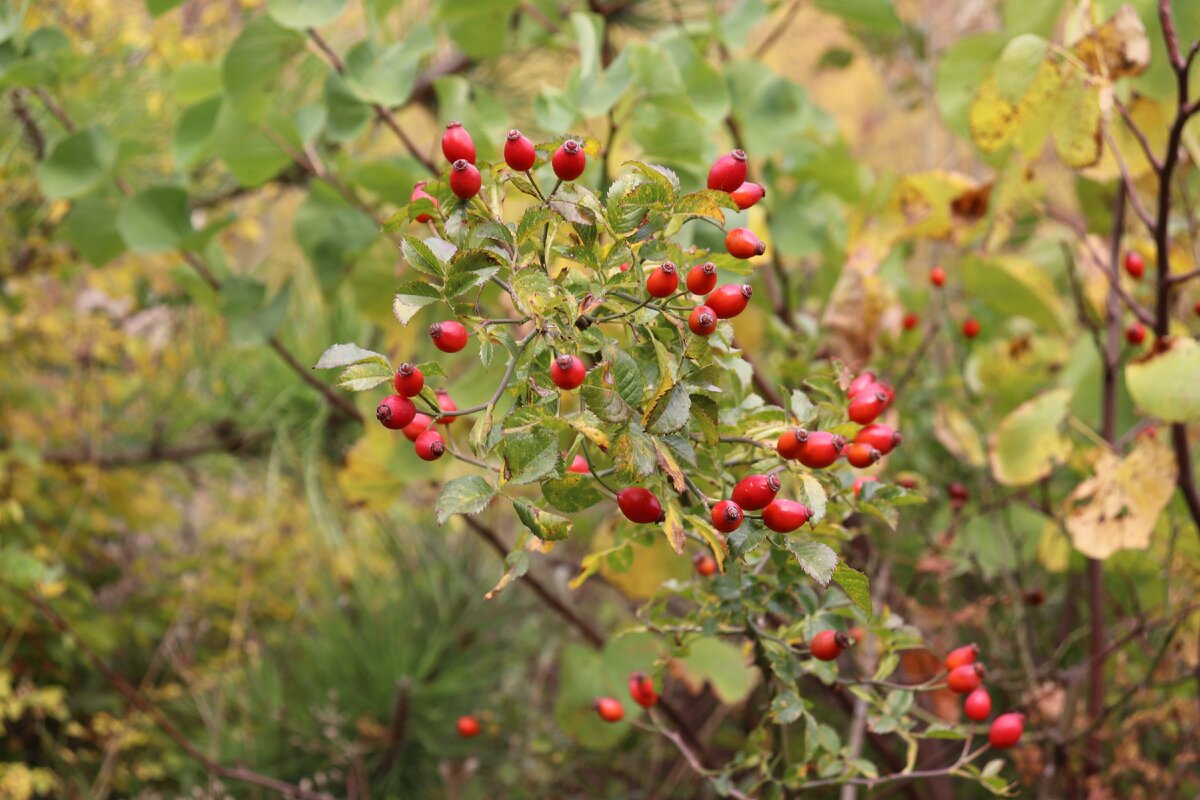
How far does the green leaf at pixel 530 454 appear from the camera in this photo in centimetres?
26

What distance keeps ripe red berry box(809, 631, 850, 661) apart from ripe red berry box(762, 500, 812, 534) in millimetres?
69

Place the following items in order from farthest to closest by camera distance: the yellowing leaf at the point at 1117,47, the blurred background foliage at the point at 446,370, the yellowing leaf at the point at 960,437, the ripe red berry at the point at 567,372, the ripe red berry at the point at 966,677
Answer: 1. the yellowing leaf at the point at 960,437
2. the blurred background foliage at the point at 446,370
3. the yellowing leaf at the point at 1117,47
4. the ripe red berry at the point at 966,677
5. the ripe red berry at the point at 567,372

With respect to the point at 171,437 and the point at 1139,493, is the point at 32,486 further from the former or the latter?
the point at 1139,493

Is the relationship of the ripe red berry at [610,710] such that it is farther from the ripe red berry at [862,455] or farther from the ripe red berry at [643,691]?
the ripe red berry at [862,455]

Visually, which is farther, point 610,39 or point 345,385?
point 610,39

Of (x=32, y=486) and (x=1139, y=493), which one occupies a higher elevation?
(x=1139, y=493)

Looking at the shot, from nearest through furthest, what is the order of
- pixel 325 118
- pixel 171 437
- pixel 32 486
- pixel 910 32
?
pixel 325 118 → pixel 171 437 → pixel 32 486 → pixel 910 32

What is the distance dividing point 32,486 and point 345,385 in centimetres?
108

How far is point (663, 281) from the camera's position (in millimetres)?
272

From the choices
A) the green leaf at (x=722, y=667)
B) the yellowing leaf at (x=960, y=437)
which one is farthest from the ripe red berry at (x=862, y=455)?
the yellowing leaf at (x=960, y=437)

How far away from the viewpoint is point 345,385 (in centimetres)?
26

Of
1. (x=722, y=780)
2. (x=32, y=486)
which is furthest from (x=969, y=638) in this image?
(x=32, y=486)

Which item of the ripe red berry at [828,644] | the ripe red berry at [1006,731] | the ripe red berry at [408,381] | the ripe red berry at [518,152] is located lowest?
the ripe red berry at [1006,731]

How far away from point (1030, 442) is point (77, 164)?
0.63m
